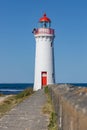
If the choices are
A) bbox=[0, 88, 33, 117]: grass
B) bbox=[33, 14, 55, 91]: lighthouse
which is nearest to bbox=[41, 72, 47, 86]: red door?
bbox=[33, 14, 55, 91]: lighthouse

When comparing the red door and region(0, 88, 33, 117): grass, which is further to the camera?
the red door

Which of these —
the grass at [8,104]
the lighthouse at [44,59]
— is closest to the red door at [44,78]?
the lighthouse at [44,59]

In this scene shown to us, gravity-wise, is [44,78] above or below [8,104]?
above

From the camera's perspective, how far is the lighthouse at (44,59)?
33750 millimetres

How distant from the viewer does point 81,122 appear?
3338 millimetres

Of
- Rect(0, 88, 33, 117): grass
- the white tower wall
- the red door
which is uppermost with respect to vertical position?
the white tower wall

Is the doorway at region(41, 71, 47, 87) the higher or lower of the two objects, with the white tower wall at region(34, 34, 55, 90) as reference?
lower

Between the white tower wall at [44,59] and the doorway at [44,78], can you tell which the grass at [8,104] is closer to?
the doorway at [44,78]

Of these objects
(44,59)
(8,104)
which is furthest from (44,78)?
(8,104)

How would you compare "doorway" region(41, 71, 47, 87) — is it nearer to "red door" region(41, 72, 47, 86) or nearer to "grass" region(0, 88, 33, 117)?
"red door" region(41, 72, 47, 86)

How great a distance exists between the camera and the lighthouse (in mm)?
33750

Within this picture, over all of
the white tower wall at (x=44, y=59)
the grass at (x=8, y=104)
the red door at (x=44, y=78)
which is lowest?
the grass at (x=8, y=104)

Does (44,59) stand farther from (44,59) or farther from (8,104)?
(8,104)

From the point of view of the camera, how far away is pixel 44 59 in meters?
33.7
